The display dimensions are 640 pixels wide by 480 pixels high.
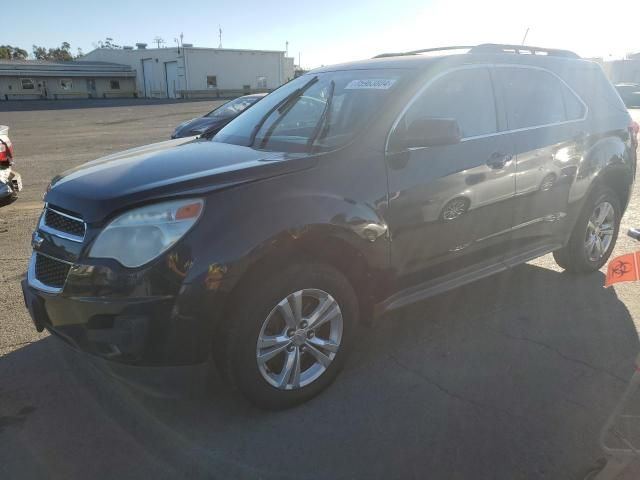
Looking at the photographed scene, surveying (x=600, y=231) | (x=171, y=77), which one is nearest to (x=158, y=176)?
(x=600, y=231)

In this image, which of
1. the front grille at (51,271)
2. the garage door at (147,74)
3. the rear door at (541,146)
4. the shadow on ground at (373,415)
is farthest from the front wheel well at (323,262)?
the garage door at (147,74)

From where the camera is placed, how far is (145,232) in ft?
8.25

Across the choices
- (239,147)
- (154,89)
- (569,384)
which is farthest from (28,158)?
(154,89)

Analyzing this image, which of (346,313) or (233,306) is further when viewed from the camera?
(346,313)

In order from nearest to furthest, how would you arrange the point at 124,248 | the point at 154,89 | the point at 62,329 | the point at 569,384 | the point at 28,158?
the point at 124,248, the point at 62,329, the point at 569,384, the point at 28,158, the point at 154,89

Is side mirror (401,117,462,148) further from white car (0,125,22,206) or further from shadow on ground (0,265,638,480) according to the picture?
white car (0,125,22,206)

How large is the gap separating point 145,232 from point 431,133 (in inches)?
67.1

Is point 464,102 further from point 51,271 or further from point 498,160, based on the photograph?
point 51,271

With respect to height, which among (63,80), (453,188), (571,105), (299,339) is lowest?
(63,80)

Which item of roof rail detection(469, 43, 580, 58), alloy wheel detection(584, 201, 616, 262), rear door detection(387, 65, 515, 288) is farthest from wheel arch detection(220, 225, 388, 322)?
alloy wheel detection(584, 201, 616, 262)

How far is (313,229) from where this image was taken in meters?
2.79

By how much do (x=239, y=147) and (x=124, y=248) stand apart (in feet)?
4.04

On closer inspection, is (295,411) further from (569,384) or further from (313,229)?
(569,384)

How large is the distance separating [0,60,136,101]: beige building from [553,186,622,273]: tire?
217 feet
